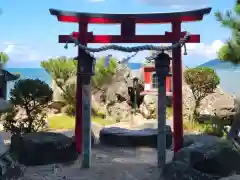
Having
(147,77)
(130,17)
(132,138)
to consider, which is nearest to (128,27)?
(130,17)

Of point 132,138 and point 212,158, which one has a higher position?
point 212,158

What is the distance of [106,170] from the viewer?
7.21m

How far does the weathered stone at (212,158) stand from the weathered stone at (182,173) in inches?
3.0

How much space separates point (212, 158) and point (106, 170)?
2.14 m

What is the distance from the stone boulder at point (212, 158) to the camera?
599 cm

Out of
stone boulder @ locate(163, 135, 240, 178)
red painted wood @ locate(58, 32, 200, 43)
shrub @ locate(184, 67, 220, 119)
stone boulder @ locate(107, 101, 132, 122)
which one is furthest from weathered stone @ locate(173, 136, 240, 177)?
stone boulder @ locate(107, 101, 132, 122)

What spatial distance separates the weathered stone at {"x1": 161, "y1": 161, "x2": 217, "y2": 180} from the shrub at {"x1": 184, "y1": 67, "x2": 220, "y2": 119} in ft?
25.4

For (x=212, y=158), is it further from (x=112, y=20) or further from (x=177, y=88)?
(x=112, y=20)

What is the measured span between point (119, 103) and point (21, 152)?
30.5ft

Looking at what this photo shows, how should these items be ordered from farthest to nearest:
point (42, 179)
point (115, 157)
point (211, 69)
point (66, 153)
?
point (211, 69), point (115, 157), point (66, 153), point (42, 179)

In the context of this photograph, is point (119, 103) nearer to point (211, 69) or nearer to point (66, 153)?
point (211, 69)

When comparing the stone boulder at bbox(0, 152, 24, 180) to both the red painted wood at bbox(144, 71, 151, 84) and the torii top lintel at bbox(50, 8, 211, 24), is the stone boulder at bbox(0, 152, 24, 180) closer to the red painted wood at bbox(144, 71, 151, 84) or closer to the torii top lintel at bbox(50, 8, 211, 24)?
the torii top lintel at bbox(50, 8, 211, 24)

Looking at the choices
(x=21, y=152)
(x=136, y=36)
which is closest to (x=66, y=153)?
(x=21, y=152)

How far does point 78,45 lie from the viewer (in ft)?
24.5
